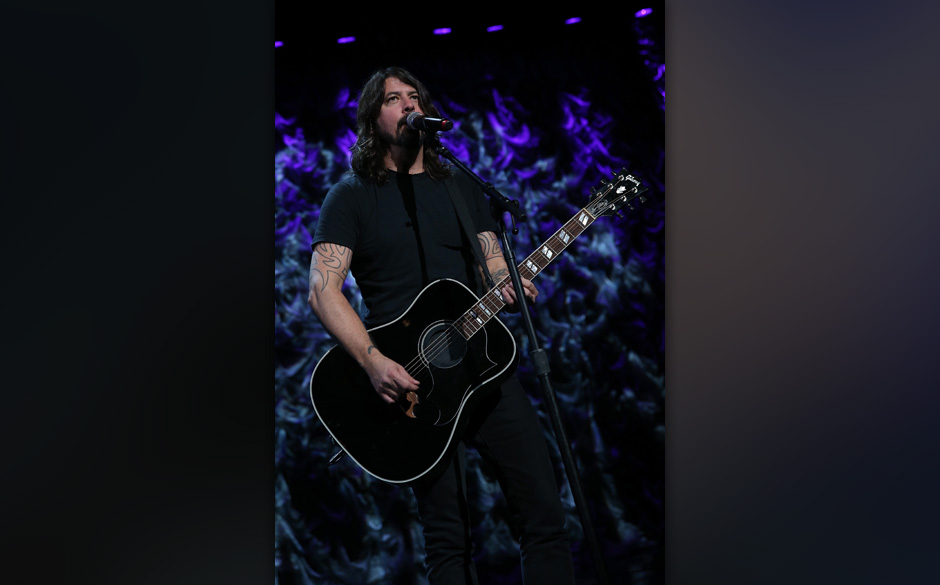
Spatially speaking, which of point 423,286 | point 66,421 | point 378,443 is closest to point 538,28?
point 423,286

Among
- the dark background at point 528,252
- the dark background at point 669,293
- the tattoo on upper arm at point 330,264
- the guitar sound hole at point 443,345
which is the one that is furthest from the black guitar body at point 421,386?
the dark background at point 669,293

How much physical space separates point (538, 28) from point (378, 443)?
133cm

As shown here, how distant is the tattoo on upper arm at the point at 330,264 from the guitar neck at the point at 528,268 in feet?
1.14

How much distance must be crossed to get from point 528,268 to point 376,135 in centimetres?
60

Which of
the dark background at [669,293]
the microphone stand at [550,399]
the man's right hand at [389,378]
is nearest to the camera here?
the microphone stand at [550,399]

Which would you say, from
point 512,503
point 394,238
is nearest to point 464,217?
point 394,238

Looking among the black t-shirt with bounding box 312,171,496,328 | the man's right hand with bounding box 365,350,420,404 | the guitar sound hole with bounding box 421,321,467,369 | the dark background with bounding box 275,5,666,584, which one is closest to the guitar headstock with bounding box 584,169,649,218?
the dark background with bounding box 275,5,666,584

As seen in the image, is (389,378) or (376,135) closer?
(389,378)

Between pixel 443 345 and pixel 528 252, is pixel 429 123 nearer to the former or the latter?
pixel 443 345

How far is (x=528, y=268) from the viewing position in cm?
210

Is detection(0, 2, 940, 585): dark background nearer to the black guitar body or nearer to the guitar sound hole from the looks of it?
the black guitar body

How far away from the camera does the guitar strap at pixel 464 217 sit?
208cm

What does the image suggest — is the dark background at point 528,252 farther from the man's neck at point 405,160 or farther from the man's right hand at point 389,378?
the man's right hand at point 389,378

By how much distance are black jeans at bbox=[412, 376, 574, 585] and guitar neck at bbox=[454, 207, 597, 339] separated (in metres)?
0.20
